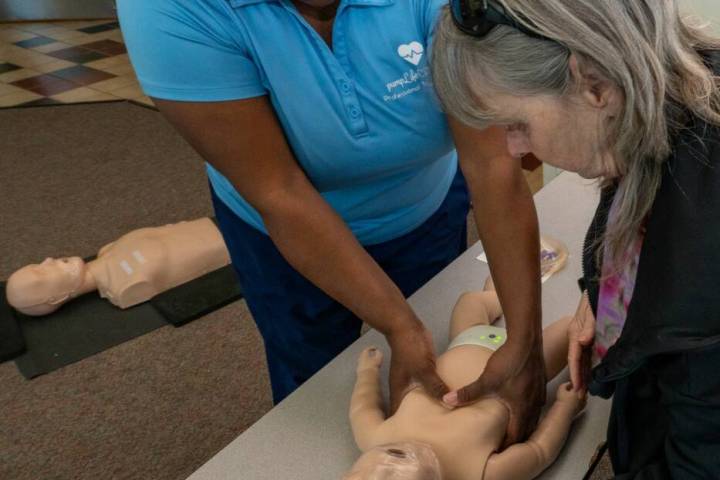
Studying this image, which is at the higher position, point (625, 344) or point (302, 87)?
point (302, 87)

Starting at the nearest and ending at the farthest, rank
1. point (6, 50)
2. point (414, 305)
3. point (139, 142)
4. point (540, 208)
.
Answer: point (414, 305)
point (540, 208)
point (139, 142)
point (6, 50)

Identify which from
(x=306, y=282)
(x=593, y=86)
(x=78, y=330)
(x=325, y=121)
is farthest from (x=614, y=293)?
(x=78, y=330)

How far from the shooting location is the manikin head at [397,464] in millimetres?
822

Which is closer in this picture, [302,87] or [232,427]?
[302,87]

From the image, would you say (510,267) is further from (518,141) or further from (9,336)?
(9,336)

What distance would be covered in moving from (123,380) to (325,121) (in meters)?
1.38

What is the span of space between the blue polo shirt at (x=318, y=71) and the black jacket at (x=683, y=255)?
0.28m

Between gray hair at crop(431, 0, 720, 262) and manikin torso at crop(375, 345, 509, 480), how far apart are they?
0.33 m

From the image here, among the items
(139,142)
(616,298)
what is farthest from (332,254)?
(139,142)

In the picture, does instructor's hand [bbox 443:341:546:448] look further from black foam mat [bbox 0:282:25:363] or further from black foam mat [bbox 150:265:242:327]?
black foam mat [bbox 0:282:25:363]

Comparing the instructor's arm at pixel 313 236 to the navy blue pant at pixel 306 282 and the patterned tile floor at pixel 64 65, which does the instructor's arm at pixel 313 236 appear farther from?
the patterned tile floor at pixel 64 65

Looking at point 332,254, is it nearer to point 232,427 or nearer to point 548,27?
point 548,27

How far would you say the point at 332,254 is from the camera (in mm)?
989

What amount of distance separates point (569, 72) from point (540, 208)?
2.72 feet
